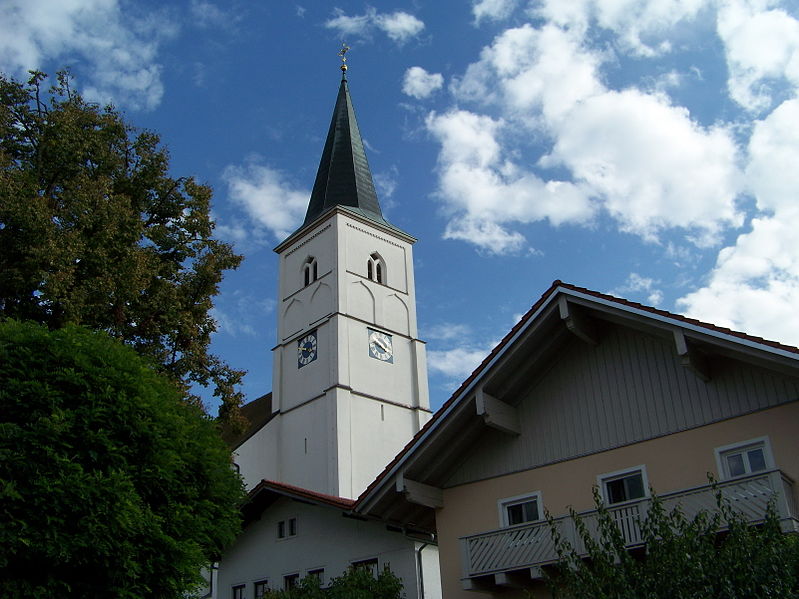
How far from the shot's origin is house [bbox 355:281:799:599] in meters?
14.9

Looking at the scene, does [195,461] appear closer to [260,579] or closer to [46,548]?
[46,548]

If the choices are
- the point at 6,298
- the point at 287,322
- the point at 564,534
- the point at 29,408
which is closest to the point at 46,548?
the point at 29,408

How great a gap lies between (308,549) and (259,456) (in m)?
26.3

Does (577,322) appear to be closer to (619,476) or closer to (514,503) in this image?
(619,476)

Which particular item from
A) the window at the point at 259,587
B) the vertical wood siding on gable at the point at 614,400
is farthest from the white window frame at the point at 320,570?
the vertical wood siding on gable at the point at 614,400

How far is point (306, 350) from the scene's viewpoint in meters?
50.9

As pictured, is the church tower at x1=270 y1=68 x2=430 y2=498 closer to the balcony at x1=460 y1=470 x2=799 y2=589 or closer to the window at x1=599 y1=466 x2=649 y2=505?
the balcony at x1=460 y1=470 x2=799 y2=589

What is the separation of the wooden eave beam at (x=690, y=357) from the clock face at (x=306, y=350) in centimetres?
3549

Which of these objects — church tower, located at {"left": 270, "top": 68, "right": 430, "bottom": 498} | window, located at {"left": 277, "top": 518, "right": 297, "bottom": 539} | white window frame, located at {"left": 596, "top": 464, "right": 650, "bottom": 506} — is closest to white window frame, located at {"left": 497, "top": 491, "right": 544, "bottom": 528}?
white window frame, located at {"left": 596, "top": 464, "right": 650, "bottom": 506}

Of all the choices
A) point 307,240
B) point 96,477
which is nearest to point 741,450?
point 96,477

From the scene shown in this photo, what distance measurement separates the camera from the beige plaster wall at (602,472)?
14.9 meters

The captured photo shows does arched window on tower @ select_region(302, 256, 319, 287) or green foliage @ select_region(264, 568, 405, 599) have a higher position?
arched window on tower @ select_region(302, 256, 319, 287)

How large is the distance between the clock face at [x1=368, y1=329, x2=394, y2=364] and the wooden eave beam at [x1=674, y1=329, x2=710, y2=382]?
34.3m

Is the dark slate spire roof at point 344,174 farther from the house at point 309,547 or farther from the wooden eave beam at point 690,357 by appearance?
the wooden eave beam at point 690,357
